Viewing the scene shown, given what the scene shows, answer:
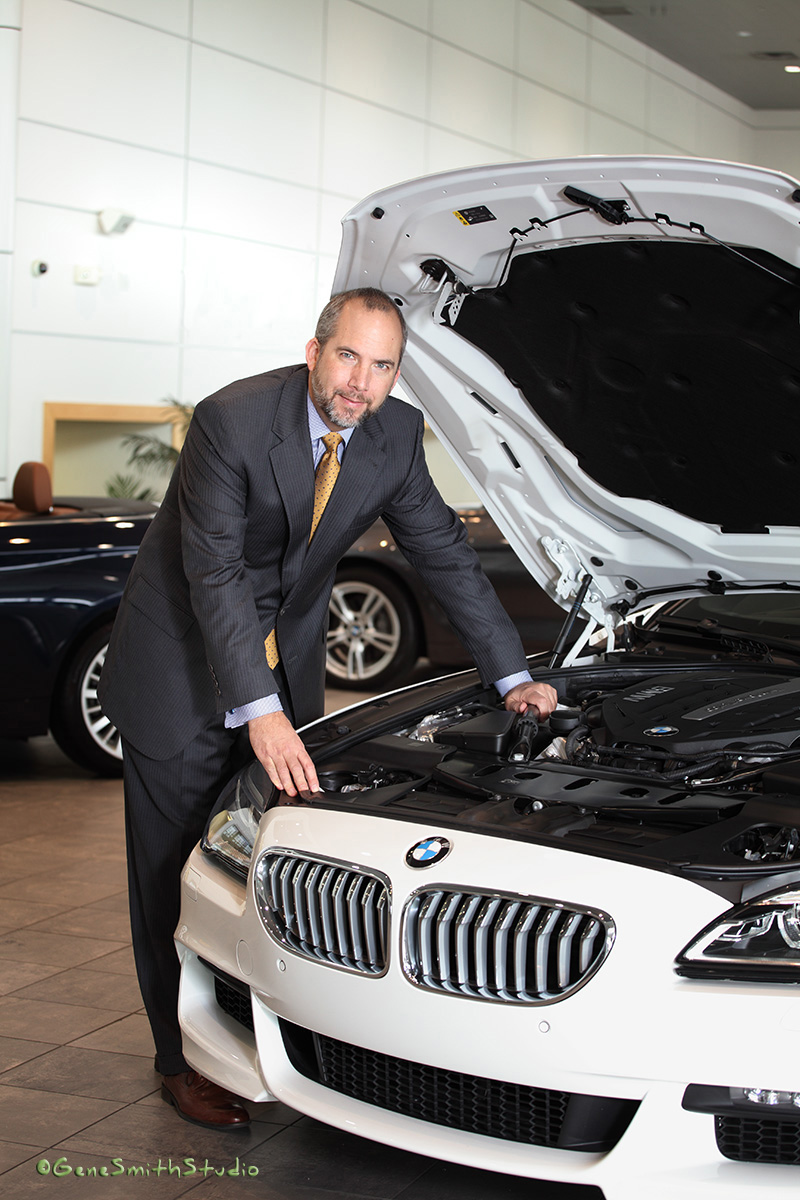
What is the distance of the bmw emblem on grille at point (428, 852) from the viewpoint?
2070mm

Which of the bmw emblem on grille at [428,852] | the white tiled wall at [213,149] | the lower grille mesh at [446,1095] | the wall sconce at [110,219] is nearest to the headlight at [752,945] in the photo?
the lower grille mesh at [446,1095]

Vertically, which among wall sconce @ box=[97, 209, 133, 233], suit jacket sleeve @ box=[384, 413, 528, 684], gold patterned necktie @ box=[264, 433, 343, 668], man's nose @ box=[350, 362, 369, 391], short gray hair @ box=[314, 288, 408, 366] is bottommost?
suit jacket sleeve @ box=[384, 413, 528, 684]

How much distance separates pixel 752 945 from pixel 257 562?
1.36m

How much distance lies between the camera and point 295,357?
1248 centimetres

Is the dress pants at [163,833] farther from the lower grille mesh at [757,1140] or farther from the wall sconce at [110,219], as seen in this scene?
the wall sconce at [110,219]

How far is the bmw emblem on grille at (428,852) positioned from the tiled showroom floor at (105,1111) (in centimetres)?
69

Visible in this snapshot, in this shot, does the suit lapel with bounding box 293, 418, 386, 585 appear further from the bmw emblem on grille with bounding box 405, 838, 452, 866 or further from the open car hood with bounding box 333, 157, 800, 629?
the bmw emblem on grille with bounding box 405, 838, 452, 866

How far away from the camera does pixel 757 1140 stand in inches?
72.6

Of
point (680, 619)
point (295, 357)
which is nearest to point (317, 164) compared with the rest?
point (295, 357)

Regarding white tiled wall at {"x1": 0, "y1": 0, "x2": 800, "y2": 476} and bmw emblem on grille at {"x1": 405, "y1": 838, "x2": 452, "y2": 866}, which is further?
white tiled wall at {"x1": 0, "y1": 0, "x2": 800, "y2": 476}

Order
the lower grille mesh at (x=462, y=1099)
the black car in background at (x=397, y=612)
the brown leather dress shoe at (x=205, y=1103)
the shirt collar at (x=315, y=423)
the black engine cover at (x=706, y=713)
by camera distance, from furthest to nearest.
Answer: the black car in background at (x=397, y=612) < the shirt collar at (x=315, y=423) < the brown leather dress shoe at (x=205, y=1103) < the black engine cover at (x=706, y=713) < the lower grille mesh at (x=462, y=1099)

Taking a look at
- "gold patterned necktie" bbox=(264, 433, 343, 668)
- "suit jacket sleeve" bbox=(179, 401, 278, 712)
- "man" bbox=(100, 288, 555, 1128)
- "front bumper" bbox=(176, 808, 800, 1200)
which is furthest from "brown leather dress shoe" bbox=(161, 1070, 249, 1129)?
"gold patterned necktie" bbox=(264, 433, 343, 668)

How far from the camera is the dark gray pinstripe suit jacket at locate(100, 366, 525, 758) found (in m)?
2.58
